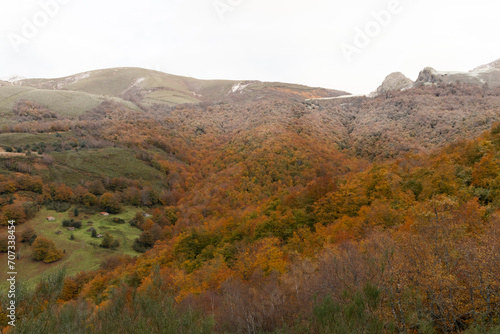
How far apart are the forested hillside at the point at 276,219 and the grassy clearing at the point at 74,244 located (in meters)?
0.82

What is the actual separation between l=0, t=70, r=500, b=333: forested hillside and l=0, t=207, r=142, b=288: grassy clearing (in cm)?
82

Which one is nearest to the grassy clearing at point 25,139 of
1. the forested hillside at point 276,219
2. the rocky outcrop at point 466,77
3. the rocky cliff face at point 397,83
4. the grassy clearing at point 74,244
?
the forested hillside at point 276,219

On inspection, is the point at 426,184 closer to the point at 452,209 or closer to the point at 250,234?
the point at 452,209

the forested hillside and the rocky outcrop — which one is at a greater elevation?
the rocky outcrop

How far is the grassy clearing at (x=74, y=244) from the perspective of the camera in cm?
7662

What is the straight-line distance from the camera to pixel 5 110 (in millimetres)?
189250

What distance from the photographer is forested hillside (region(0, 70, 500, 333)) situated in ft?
56.6

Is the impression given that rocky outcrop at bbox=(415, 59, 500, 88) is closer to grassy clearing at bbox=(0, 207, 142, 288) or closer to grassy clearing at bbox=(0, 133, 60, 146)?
grassy clearing at bbox=(0, 207, 142, 288)

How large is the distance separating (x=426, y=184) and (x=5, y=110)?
26018 centimetres

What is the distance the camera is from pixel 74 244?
3425 inches

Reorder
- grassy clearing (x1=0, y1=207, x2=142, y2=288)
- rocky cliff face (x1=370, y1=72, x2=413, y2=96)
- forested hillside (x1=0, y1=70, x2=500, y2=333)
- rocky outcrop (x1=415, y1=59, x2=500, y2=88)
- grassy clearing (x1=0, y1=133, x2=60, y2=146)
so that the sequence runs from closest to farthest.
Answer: forested hillside (x1=0, y1=70, x2=500, y2=333) → grassy clearing (x1=0, y1=207, x2=142, y2=288) → grassy clearing (x1=0, y1=133, x2=60, y2=146) → rocky outcrop (x1=415, y1=59, x2=500, y2=88) → rocky cliff face (x1=370, y1=72, x2=413, y2=96)

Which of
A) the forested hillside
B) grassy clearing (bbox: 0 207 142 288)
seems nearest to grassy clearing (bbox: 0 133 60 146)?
the forested hillside

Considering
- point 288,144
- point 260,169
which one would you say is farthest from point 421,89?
point 260,169

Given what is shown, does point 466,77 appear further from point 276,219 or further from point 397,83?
point 276,219
